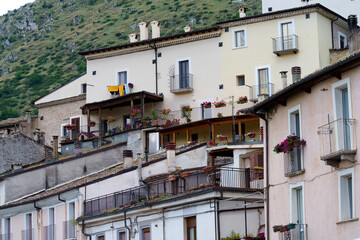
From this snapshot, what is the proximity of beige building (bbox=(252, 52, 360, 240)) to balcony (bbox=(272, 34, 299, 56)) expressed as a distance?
27.0 metres

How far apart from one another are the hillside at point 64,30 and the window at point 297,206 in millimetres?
80439

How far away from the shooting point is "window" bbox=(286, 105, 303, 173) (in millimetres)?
30094

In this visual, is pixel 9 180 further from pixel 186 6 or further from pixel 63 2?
pixel 63 2

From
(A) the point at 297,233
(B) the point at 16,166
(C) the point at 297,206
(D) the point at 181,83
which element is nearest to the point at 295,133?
(C) the point at 297,206

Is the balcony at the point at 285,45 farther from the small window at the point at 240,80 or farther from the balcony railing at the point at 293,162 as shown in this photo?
the balcony railing at the point at 293,162

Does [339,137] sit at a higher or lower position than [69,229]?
higher

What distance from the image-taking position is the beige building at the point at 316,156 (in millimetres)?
26672

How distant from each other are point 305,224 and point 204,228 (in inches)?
334

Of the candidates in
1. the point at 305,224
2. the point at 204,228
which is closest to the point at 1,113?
the point at 204,228

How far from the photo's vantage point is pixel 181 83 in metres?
63.8

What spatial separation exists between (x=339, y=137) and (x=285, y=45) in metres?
33.1

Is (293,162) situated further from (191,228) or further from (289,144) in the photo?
(191,228)

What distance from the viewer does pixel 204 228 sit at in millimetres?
36938

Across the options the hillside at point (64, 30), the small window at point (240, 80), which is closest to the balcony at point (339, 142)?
the small window at point (240, 80)
